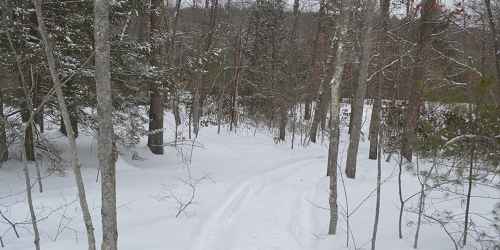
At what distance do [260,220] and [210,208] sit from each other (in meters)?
0.96

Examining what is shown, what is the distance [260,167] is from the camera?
38.7 feet

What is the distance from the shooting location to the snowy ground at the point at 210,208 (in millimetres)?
5535

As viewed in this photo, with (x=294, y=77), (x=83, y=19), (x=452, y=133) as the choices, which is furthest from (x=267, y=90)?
(x=452, y=133)

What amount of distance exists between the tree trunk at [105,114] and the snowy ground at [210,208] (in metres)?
1.62

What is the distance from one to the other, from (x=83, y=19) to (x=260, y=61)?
17.5 meters

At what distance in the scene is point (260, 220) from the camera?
22.2ft

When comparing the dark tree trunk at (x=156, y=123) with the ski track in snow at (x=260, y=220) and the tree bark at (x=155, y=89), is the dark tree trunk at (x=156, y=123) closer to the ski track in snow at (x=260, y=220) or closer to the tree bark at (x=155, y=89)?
the tree bark at (x=155, y=89)

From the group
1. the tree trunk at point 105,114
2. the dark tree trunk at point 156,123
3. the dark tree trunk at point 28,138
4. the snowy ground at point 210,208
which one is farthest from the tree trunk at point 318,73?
the tree trunk at point 105,114

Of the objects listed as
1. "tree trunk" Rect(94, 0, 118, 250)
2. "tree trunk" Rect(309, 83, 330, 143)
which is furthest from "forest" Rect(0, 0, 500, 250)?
"tree trunk" Rect(309, 83, 330, 143)

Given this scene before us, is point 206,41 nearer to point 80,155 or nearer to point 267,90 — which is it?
point 267,90

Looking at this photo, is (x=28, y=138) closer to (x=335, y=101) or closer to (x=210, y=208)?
(x=210, y=208)

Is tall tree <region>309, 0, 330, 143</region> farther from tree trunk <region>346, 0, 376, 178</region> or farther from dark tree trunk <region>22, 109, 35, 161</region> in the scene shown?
dark tree trunk <region>22, 109, 35, 161</region>

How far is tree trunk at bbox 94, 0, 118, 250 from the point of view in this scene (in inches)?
134

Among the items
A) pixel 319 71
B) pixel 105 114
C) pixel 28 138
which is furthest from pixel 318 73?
pixel 105 114
